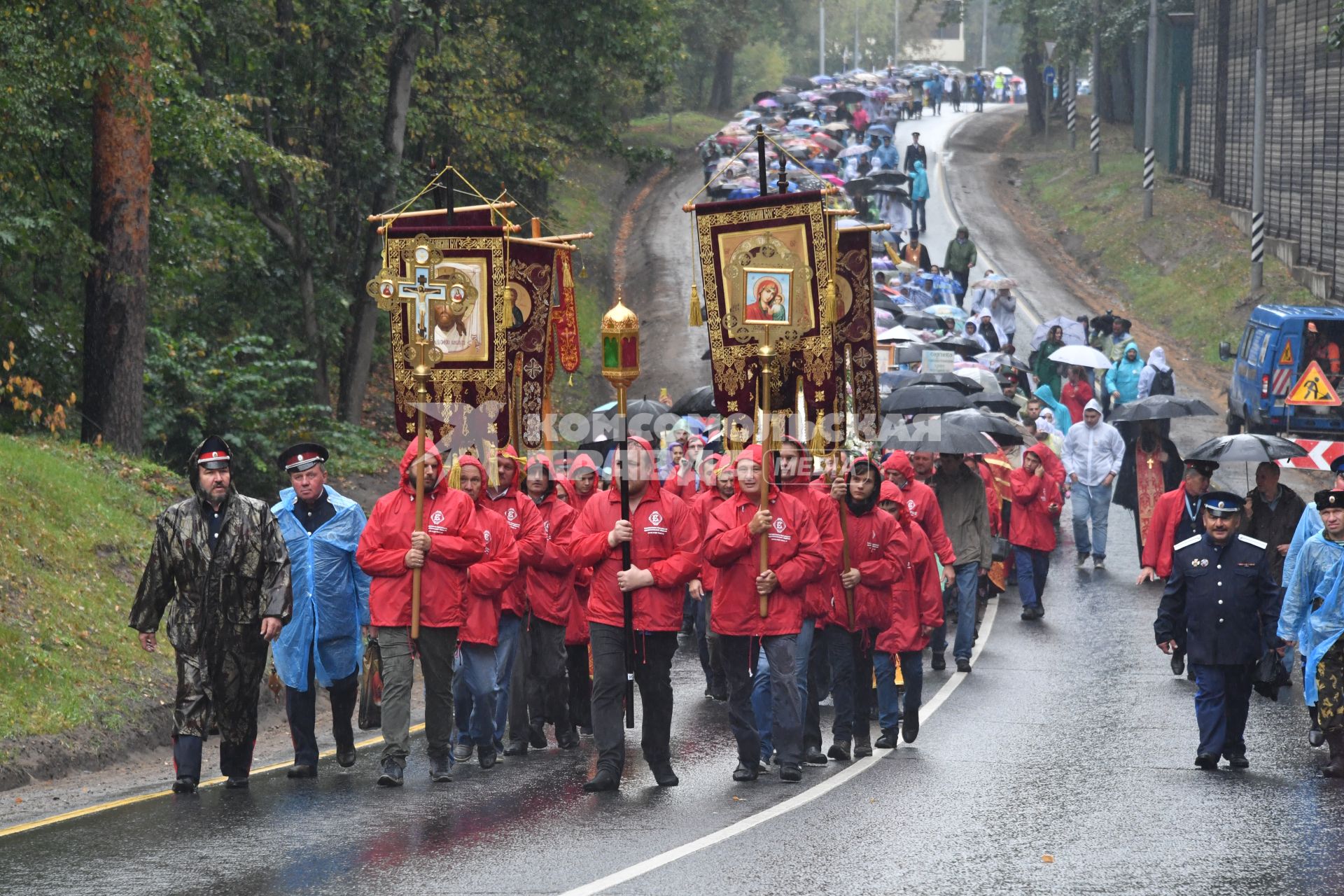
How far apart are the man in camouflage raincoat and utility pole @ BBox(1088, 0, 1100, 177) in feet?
151

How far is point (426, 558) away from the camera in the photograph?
36.0ft

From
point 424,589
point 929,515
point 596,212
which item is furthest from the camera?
point 596,212

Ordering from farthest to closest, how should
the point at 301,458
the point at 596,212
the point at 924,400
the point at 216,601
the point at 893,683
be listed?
1. the point at 596,212
2. the point at 924,400
3. the point at 893,683
4. the point at 301,458
5. the point at 216,601

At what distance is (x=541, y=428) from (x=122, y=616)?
3.76 m

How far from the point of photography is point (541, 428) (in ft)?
51.1

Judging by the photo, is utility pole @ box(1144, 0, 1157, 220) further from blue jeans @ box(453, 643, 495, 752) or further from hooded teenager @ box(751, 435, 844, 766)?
blue jeans @ box(453, 643, 495, 752)

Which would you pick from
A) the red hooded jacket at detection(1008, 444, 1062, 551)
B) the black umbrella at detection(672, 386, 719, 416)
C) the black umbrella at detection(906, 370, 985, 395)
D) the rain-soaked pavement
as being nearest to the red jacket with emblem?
the rain-soaked pavement

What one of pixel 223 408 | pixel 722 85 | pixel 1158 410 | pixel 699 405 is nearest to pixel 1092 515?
pixel 1158 410

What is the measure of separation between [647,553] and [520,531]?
1.58 m

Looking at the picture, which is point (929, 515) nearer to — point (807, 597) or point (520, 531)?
point (807, 597)

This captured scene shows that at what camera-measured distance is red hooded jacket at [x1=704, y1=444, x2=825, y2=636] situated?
11.0 meters

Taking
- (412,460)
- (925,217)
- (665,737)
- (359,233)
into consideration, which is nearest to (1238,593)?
(665,737)

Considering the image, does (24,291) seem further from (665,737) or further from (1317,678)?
(1317,678)

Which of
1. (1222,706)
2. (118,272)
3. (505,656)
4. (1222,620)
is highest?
(118,272)
